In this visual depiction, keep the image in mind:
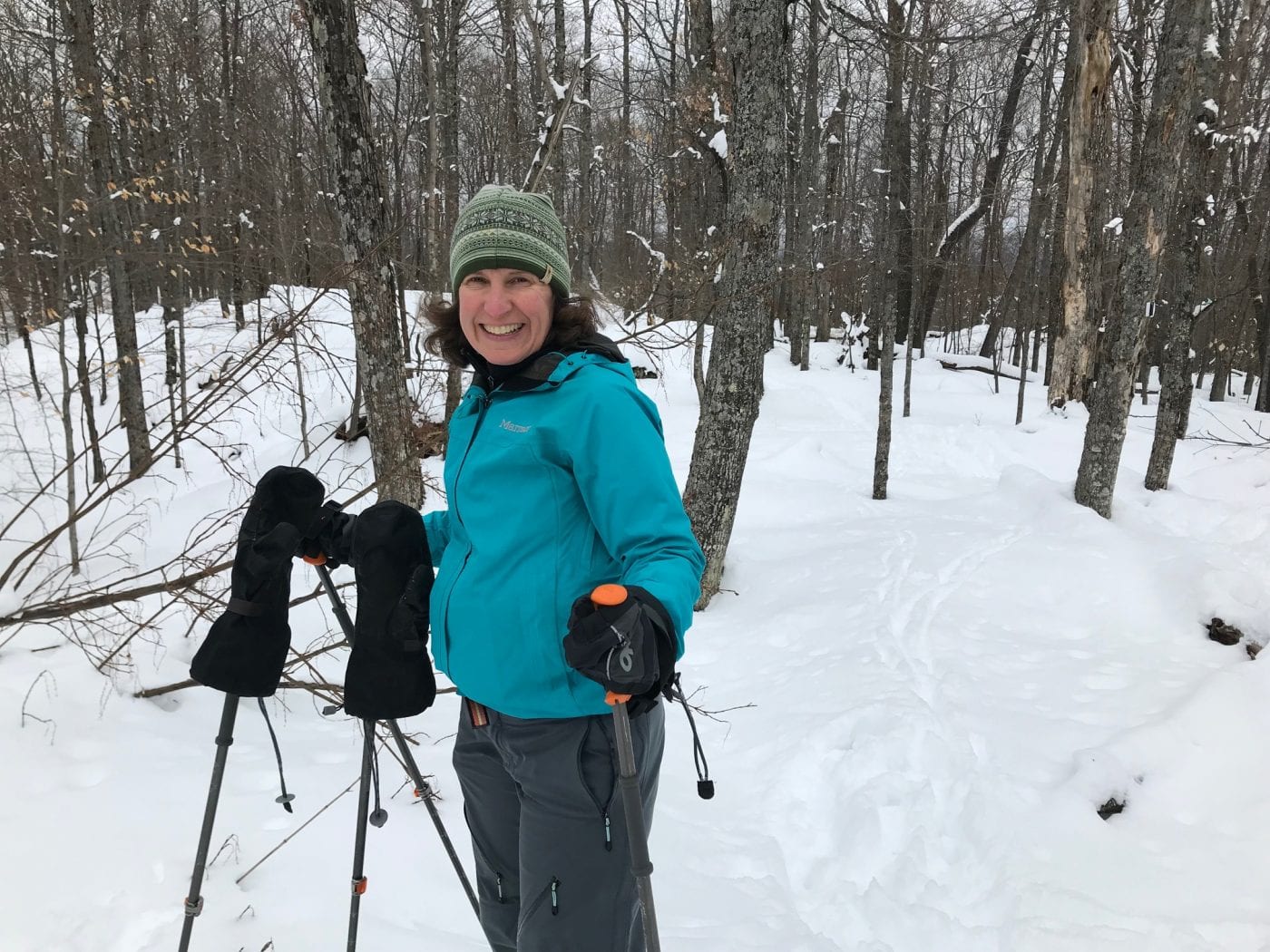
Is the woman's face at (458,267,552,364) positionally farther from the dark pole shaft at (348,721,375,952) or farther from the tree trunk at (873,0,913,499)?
the tree trunk at (873,0,913,499)

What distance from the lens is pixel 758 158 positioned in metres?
5.08

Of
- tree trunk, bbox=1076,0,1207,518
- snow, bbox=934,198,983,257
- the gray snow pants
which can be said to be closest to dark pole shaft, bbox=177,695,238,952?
the gray snow pants

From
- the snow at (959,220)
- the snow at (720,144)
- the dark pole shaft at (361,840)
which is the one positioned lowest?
the dark pole shaft at (361,840)

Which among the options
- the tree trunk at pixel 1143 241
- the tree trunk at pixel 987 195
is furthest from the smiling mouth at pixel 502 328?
the tree trunk at pixel 987 195

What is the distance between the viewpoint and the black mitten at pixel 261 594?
1838mm

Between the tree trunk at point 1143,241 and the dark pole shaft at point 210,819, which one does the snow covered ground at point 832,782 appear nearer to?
the dark pole shaft at point 210,819

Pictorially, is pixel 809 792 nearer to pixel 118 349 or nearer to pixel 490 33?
pixel 118 349

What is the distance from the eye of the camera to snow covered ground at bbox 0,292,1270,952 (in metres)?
2.48

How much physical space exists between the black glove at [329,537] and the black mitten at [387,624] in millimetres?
136

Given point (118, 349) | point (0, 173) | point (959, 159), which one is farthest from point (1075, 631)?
point (959, 159)

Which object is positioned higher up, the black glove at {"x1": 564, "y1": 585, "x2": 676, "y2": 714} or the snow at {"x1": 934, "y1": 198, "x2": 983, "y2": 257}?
the snow at {"x1": 934, "y1": 198, "x2": 983, "y2": 257}

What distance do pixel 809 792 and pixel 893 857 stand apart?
527mm

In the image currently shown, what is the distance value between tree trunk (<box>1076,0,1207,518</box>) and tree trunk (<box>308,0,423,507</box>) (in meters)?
7.06

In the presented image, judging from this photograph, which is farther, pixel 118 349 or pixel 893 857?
pixel 118 349
